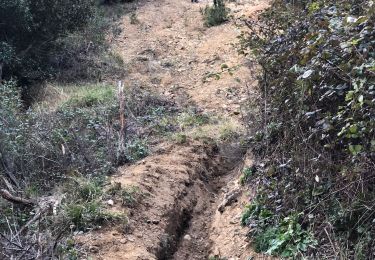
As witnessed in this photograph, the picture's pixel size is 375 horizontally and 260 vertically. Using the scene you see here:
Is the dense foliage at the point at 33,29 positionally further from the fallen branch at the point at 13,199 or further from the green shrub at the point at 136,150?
the fallen branch at the point at 13,199

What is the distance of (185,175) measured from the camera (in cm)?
604

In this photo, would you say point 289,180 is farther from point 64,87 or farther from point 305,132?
point 64,87

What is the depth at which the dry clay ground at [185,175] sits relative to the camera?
4.52 metres

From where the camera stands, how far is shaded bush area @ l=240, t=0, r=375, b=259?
315 centimetres

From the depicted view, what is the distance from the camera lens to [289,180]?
157 inches

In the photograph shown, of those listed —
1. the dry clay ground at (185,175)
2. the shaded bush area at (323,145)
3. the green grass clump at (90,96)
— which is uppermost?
the shaded bush area at (323,145)

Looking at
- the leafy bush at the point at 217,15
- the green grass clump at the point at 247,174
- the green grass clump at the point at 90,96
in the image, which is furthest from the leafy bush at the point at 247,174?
the leafy bush at the point at 217,15

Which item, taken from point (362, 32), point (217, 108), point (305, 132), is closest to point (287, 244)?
point (305, 132)

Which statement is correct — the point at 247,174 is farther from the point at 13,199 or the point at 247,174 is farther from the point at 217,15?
the point at 217,15

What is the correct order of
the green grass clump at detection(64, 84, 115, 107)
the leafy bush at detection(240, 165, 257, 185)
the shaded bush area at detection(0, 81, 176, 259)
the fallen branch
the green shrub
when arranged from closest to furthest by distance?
the shaded bush area at detection(0, 81, 176, 259)
the fallen branch
the leafy bush at detection(240, 165, 257, 185)
the green shrub
the green grass clump at detection(64, 84, 115, 107)

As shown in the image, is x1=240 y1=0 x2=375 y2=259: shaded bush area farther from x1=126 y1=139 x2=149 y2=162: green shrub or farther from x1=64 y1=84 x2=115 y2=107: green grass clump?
x1=64 y1=84 x2=115 y2=107: green grass clump

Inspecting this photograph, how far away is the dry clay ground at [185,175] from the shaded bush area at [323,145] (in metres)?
0.46

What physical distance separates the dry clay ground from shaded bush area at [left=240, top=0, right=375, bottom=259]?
1.51ft

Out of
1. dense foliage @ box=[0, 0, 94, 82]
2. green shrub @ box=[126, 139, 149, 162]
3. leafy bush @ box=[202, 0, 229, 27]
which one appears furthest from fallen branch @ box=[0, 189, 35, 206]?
leafy bush @ box=[202, 0, 229, 27]
